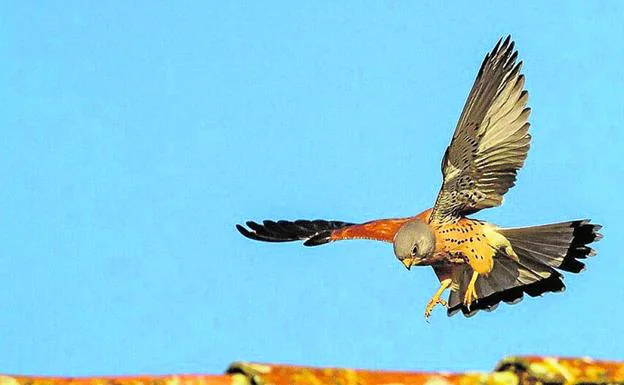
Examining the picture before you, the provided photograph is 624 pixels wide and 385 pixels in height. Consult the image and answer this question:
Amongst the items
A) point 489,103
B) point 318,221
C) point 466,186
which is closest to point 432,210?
point 466,186

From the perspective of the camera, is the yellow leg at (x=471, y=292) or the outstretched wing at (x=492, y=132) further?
the yellow leg at (x=471, y=292)

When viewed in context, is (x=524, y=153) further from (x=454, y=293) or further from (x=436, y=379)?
(x=436, y=379)

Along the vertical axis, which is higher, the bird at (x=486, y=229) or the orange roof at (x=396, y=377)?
the bird at (x=486, y=229)

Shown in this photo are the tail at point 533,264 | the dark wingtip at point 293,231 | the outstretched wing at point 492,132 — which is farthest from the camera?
the dark wingtip at point 293,231

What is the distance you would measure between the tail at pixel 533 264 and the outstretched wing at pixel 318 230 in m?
→ 0.97

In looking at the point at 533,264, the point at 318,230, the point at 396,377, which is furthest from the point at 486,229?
the point at 396,377

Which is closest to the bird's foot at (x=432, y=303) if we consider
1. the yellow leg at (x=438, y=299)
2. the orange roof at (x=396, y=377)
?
the yellow leg at (x=438, y=299)

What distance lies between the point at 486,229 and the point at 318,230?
263cm

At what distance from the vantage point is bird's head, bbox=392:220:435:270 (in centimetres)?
1417

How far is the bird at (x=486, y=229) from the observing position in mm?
14164

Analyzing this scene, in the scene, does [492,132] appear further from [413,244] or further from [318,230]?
[318,230]

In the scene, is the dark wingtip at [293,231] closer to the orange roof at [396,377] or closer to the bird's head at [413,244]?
the bird's head at [413,244]

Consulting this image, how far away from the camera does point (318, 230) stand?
16.6m

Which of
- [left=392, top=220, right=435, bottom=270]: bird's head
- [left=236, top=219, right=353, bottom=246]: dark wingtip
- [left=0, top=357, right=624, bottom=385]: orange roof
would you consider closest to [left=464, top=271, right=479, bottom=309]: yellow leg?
[left=392, top=220, right=435, bottom=270]: bird's head
